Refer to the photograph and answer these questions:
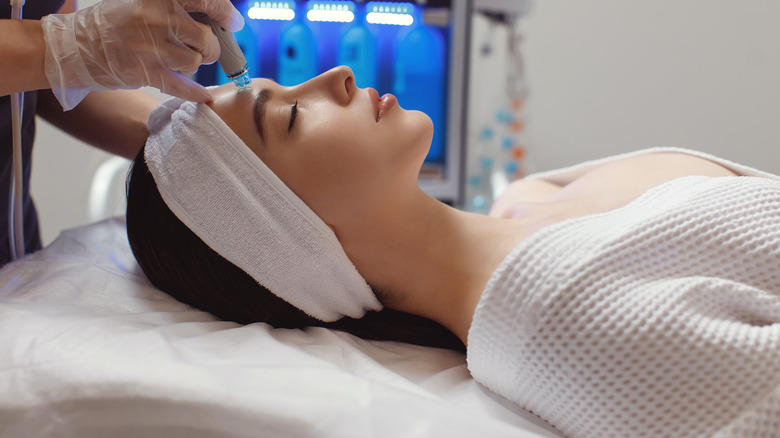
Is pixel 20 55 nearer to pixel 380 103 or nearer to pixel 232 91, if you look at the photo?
pixel 232 91

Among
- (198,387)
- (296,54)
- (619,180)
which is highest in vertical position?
(296,54)

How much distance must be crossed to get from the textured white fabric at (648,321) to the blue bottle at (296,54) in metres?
1.62

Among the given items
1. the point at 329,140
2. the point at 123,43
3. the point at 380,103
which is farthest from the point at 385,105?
the point at 123,43

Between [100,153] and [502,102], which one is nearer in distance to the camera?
[100,153]

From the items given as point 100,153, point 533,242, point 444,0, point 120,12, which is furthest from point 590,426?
point 100,153

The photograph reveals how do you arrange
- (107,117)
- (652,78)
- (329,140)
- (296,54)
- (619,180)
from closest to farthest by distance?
(329,140)
(619,180)
(107,117)
(296,54)
(652,78)

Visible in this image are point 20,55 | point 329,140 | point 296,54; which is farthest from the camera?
point 296,54

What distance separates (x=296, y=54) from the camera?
2197 millimetres

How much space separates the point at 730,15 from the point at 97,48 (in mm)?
2354

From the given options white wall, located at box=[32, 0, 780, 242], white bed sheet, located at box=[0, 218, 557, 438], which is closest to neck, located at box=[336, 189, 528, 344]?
white bed sheet, located at box=[0, 218, 557, 438]

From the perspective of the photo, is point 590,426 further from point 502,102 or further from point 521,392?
point 502,102

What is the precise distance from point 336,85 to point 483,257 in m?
0.42

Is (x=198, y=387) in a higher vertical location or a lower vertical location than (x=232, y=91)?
lower

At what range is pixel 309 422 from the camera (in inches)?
27.2
